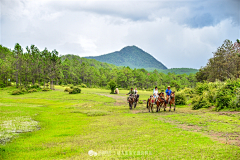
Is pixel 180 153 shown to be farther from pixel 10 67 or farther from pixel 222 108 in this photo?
pixel 10 67

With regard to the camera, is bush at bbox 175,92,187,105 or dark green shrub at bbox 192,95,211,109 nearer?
dark green shrub at bbox 192,95,211,109

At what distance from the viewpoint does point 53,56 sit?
6328cm

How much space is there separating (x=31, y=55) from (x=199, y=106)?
6734 centimetres

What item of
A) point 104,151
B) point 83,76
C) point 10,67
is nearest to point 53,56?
point 10,67

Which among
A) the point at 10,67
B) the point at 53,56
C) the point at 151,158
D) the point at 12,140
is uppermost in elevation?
the point at 53,56

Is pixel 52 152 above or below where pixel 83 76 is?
below

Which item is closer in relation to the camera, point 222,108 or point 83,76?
point 222,108

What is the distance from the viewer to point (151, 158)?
5.69 m

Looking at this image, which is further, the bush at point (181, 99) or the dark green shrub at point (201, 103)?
the bush at point (181, 99)

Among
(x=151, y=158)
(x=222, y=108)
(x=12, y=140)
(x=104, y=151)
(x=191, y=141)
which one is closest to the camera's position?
(x=151, y=158)

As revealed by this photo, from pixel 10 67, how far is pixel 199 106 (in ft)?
225

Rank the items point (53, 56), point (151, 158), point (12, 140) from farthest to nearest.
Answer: point (53, 56), point (12, 140), point (151, 158)

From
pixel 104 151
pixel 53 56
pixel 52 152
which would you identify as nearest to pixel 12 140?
pixel 52 152

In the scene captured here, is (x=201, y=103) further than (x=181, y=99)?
No
